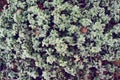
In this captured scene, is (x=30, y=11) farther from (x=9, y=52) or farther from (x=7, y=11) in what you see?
(x=9, y=52)

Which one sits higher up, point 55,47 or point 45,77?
point 55,47

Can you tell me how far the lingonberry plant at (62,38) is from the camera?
2211mm

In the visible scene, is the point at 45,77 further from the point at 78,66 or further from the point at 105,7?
the point at 105,7

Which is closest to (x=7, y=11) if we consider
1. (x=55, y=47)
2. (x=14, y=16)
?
(x=14, y=16)

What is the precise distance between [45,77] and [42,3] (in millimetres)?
523

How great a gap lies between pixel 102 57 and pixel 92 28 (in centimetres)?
23

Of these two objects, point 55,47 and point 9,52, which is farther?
point 9,52

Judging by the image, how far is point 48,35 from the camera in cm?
226

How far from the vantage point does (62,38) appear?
220 centimetres

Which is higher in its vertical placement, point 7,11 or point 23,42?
point 7,11

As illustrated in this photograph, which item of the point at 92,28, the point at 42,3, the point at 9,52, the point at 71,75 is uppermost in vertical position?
the point at 42,3

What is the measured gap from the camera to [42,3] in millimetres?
2322

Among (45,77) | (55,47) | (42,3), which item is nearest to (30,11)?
(42,3)

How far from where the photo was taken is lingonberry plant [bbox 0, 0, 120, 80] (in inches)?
87.0
